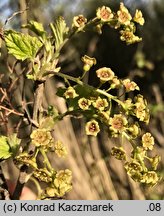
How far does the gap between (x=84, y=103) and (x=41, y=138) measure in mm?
79

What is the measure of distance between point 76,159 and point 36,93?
1.44 metres

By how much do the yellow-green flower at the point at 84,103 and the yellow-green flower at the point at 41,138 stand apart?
0.06m

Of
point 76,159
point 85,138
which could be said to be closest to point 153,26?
point 85,138

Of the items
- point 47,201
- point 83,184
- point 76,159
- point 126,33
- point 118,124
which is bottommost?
point 83,184

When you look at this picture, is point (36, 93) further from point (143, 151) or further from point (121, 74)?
point (121, 74)

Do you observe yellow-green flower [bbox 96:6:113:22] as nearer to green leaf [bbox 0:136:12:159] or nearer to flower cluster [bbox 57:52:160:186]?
flower cluster [bbox 57:52:160:186]

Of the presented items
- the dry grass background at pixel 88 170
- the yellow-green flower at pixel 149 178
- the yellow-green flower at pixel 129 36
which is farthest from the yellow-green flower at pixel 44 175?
the dry grass background at pixel 88 170

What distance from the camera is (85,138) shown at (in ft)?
7.96

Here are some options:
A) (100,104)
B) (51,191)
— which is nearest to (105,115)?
(100,104)

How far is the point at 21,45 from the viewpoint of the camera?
0.59 metres

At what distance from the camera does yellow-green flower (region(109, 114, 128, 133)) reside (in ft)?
1.74

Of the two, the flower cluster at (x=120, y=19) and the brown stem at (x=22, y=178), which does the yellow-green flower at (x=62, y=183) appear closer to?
the brown stem at (x=22, y=178)

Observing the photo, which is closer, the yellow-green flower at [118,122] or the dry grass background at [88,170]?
the yellow-green flower at [118,122]

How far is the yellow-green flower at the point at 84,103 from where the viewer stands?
546 mm
